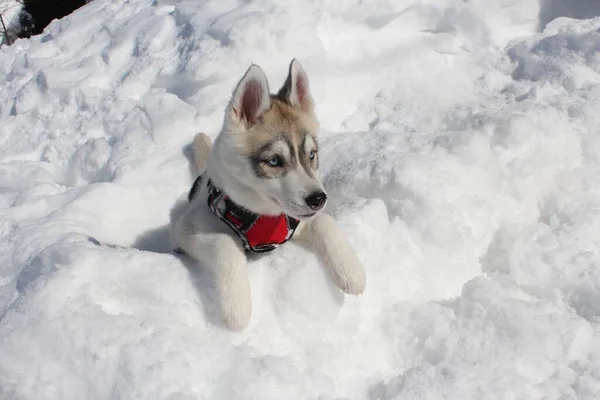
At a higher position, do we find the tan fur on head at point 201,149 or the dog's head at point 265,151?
the dog's head at point 265,151

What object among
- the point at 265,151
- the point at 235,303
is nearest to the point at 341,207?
the point at 265,151

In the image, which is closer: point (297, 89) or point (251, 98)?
point (251, 98)

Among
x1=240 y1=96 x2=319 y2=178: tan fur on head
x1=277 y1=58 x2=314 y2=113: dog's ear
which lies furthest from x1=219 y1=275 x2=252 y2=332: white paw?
x1=277 y1=58 x2=314 y2=113: dog's ear

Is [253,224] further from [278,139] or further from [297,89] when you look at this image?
[297,89]

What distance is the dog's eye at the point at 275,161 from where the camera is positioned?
2.78m

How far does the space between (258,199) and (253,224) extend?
0.51 feet

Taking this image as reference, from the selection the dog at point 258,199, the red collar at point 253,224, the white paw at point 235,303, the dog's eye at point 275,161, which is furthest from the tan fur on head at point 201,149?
the white paw at point 235,303

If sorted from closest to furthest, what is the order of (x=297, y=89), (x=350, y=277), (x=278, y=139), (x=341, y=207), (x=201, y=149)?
(x=350, y=277)
(x=278, y=139)
(x=297, y=89)
(x=341, y=207)
(x=201, y=149)

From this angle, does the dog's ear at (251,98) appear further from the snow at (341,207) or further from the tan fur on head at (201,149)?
the tan fur on head at (201,149)

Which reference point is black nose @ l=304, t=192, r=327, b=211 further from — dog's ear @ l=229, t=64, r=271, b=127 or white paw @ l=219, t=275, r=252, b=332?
dog's ear @ l=229, t=64, r=271, b=127

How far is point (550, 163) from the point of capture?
3.72m

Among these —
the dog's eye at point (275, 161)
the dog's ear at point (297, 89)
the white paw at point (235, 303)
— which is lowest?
the white paw at point (235, 303)

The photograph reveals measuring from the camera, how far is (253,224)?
2.93 m

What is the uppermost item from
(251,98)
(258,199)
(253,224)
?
(251,98)
